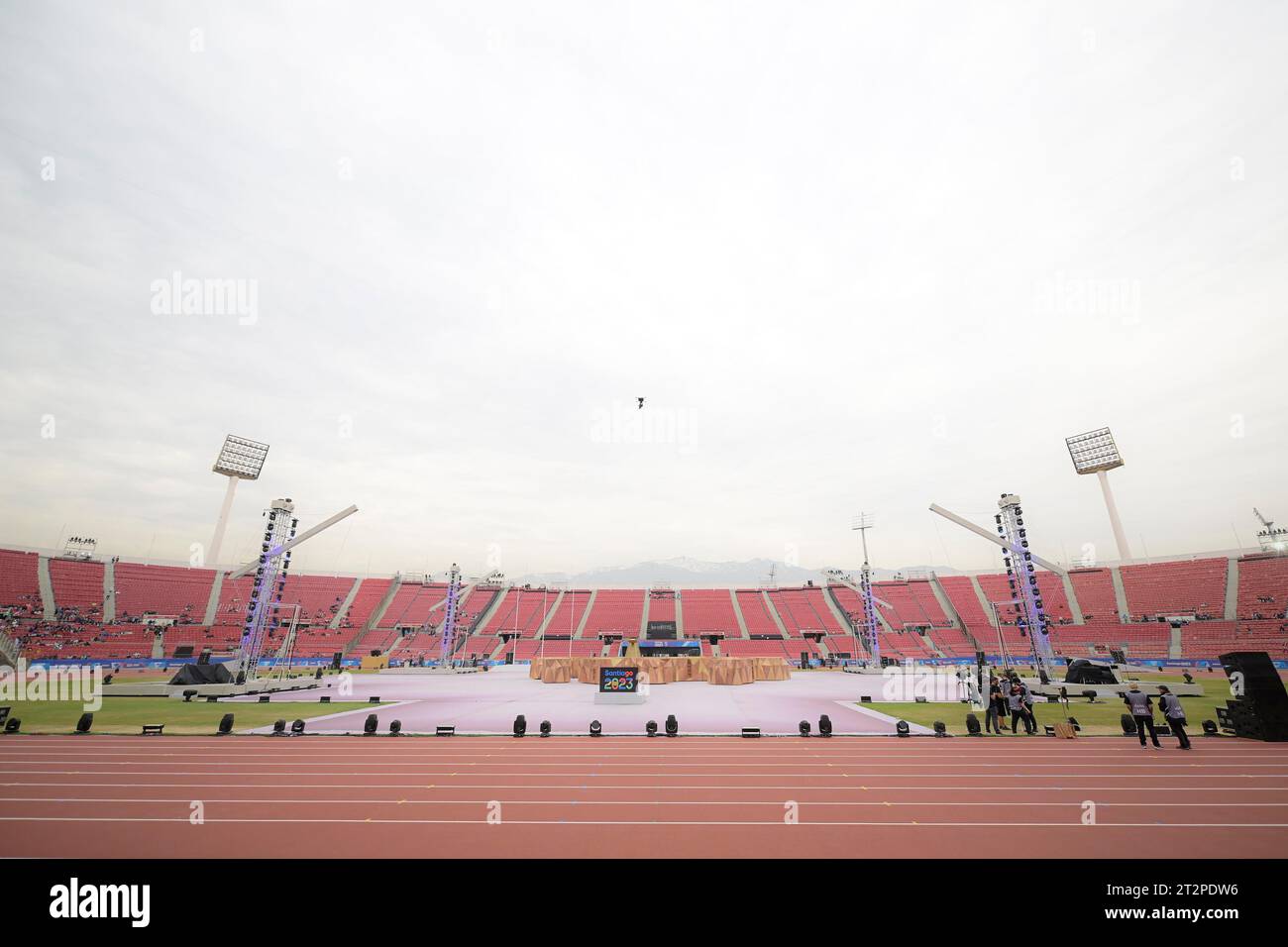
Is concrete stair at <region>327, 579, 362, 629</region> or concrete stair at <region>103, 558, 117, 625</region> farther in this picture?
concrete stair at <region>327, 579, 362, 629</region>

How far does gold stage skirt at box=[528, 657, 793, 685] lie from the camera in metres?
36.7

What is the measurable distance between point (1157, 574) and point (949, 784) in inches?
2698

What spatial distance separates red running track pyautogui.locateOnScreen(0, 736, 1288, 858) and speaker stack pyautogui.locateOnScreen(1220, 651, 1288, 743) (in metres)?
0.68

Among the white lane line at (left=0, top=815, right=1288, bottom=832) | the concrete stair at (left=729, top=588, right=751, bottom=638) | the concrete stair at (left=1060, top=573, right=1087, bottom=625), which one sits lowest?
the concrete stair at (left=729, top=588, right=751, bottom=638)

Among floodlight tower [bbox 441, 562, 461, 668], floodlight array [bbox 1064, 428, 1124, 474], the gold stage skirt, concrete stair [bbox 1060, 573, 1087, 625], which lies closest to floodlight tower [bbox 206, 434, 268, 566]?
floodlight tower [bbox 441, 562, 461, 668]

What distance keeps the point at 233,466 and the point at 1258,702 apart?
8371 cm

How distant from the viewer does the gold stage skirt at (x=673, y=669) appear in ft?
120
